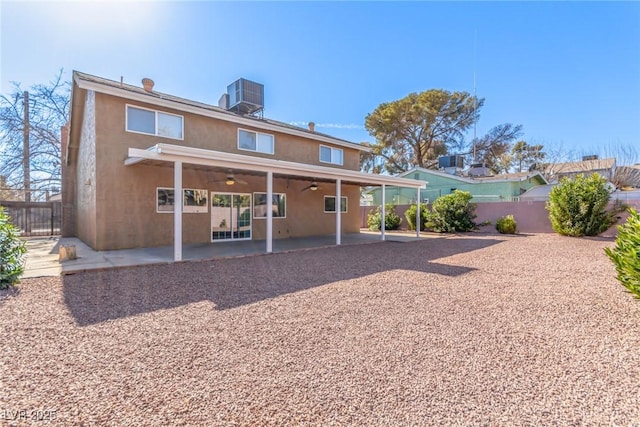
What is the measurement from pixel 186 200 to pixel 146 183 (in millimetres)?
1318

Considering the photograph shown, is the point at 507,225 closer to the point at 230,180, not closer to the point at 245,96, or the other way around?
the point at 230,180

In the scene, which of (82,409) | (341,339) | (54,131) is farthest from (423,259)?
(54,131)

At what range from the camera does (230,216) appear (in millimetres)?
11758

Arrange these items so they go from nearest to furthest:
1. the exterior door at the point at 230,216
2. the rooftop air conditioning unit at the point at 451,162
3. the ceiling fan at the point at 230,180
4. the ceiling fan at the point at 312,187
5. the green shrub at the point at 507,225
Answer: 1. the ceiling fan at the point at 230,180
2. the exterior door at the point at 230,216
3. the ceiling fan at the point at 312,187
4. the green shrub at the point at 507,225
5. the rooftop air conditioning unit at the point at 451,162

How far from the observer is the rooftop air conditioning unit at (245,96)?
13.7 meters

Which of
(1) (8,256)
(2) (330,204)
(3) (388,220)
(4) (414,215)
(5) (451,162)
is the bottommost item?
(1) (8,256)

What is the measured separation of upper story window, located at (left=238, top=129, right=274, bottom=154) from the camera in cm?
1214

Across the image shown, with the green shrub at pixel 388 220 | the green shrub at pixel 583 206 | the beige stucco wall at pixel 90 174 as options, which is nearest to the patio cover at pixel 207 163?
the beige stucco wall at pixel 90 174

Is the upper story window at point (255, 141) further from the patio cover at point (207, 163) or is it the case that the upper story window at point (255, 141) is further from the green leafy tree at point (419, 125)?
the green leafy tree at point (419, 125)

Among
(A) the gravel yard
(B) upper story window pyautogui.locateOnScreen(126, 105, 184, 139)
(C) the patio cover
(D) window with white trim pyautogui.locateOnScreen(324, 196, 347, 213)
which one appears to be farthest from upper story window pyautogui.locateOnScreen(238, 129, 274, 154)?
(A) the gravel yard

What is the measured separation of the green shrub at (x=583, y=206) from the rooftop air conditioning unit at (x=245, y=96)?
12762 mm

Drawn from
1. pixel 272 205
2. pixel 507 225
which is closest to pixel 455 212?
pixel 507 225

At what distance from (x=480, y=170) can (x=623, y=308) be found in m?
21.0

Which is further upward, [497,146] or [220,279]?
[497,146]
